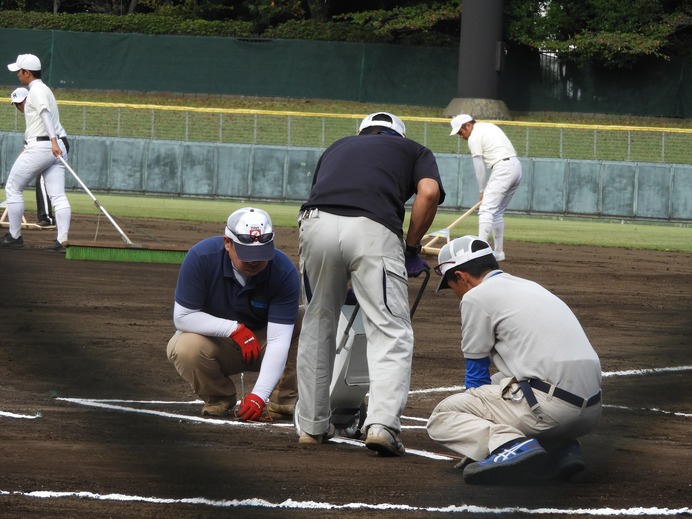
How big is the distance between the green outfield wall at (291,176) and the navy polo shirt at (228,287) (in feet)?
58.1

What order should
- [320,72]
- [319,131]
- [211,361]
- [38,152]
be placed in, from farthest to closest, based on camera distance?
1. [320,72]
2. [319,131]
3. [38,152]
4. [211,361]

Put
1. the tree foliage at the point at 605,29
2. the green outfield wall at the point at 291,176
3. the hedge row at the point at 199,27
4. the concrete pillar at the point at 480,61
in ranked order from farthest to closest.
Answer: the hedge row at the point at 199,27 → the tree foliage at the point at 605,29 → the concrete pillar at the point at 480,61 → the green outfield wall at the point at 291,176

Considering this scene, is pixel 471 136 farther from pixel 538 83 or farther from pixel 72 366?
pixel 538 83

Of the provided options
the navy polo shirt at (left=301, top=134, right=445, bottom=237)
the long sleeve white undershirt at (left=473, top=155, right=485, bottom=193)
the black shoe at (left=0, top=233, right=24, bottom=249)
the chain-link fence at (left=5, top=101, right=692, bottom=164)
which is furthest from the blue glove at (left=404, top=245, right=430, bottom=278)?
the chain-link fence at (left=5, top=101, right=692, bottom=164)

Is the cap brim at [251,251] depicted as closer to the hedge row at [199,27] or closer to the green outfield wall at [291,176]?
the green outfield wall at [291,176]

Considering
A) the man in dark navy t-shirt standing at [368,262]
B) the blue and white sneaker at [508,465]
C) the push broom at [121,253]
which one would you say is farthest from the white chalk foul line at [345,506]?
the push broom at [121,253]

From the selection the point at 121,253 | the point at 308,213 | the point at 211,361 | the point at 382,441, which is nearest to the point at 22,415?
the point at 211,361

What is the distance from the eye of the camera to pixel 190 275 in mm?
6219

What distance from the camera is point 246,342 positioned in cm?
619

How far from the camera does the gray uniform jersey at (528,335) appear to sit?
17.1 feet

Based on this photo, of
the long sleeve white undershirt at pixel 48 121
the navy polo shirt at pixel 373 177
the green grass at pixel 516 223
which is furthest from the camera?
the green grass at pixel 516 223

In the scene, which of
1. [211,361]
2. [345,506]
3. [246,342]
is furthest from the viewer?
[211,361]

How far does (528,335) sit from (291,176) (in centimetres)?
1966

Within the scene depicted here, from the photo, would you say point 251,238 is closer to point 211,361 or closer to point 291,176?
point 211,361
